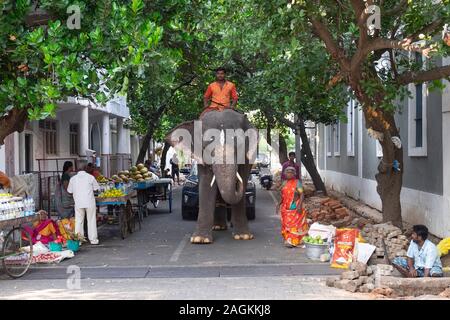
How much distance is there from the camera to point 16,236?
10352 mm

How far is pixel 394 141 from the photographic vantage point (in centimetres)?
1222

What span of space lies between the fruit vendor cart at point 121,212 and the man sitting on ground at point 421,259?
6.92m

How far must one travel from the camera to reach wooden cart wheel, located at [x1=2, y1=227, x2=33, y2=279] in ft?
31.9

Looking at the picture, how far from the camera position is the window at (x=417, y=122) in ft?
46.5

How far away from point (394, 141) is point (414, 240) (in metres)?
3.84

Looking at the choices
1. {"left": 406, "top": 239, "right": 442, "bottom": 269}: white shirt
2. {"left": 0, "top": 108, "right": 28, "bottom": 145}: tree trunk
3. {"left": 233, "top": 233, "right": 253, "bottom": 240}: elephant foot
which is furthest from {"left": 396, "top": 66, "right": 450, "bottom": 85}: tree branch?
{"left": 0, "top": 108, "right": 28, "bottom": 145}: tree trunk

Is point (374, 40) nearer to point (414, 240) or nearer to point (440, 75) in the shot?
point (440, 75)

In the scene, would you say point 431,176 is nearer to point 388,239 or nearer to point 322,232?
point 388,239

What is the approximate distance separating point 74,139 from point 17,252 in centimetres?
1876

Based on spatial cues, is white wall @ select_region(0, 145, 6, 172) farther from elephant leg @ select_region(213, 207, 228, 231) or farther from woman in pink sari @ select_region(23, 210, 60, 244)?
woman in pink sari @ select_region(23, 210, 60, 244)

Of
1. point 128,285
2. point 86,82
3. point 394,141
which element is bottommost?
point 128,285

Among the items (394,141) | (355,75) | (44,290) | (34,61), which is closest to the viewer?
(44,290)
